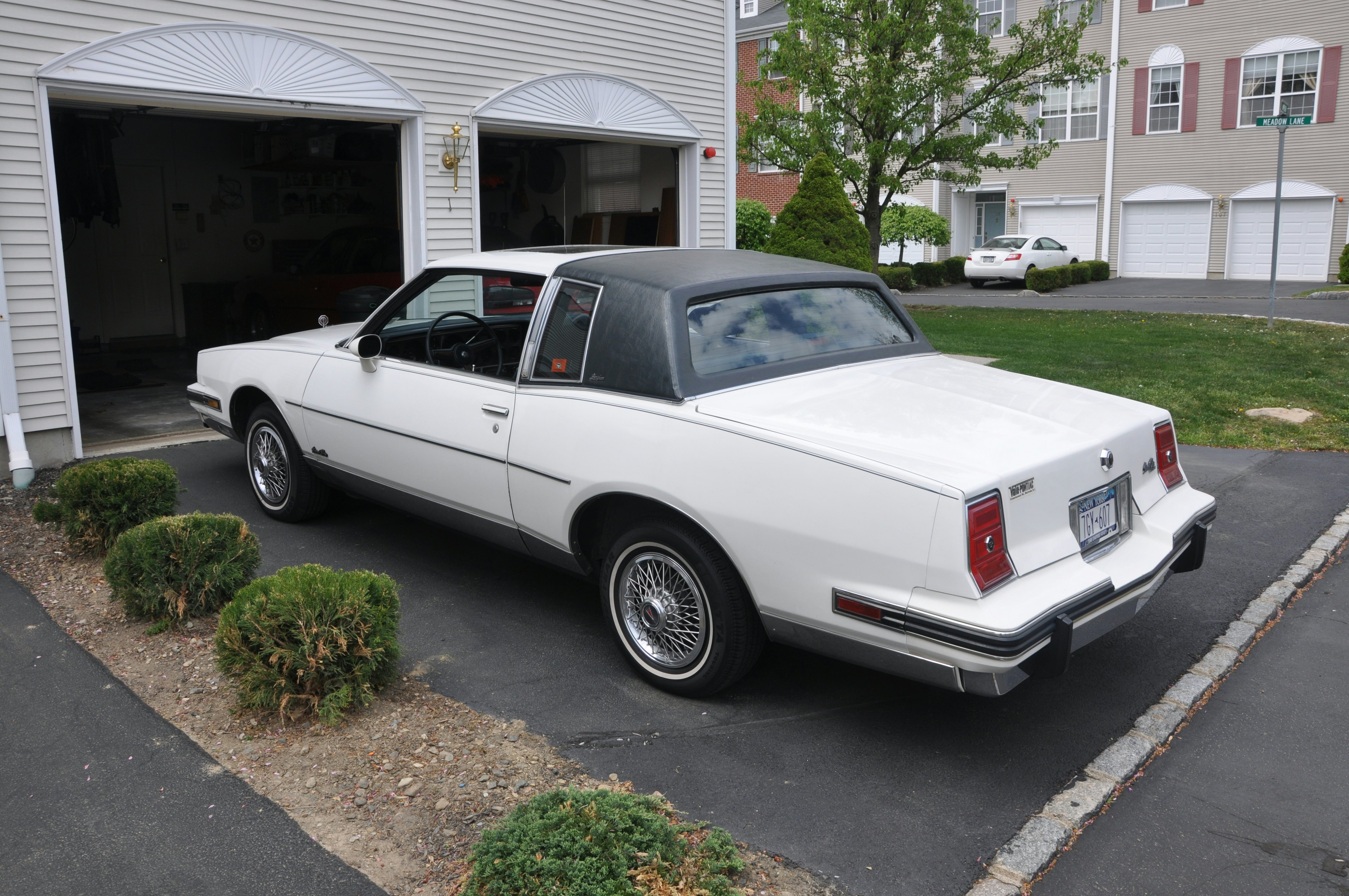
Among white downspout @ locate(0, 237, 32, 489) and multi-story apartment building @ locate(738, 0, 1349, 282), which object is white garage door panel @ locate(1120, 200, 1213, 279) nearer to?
multi-story apartment building @ locate(738, 0, 1349, 282)

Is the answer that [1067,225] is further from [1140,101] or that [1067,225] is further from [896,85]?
[896,85]

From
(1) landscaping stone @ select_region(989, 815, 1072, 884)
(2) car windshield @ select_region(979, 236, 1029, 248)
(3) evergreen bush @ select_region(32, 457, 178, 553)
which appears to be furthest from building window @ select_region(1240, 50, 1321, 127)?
(1) landscaping stone @ select_region(989, 815, 1072, 884)

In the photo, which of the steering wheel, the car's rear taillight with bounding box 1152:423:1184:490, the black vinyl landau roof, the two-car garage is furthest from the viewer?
the two-car garage

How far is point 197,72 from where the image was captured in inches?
320

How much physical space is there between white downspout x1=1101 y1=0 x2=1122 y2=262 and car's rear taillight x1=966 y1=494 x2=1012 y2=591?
103ft

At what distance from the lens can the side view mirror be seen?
544 centimetres

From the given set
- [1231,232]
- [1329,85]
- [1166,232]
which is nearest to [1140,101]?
[1166,232]

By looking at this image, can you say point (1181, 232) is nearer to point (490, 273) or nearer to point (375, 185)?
point (375, 185)

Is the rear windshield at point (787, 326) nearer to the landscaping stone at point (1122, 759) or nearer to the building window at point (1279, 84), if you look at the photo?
the landscaping stone at point (1122, 759)

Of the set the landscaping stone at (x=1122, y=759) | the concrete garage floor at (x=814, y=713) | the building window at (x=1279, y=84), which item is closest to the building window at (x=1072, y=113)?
the building window at (x=1279, y=84)

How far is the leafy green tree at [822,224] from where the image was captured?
15789 mm

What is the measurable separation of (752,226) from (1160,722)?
21.5 meters

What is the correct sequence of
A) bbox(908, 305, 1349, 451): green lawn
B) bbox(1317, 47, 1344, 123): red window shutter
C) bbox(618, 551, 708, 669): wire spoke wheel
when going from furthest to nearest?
bbox(1317, 47, 1344, 123): red window shutter, bbox(908, 305, 1349, 451): green lawn, bbox(618, 551, 708, 669): wire spoke wheel

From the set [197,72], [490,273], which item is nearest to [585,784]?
[490,273]
